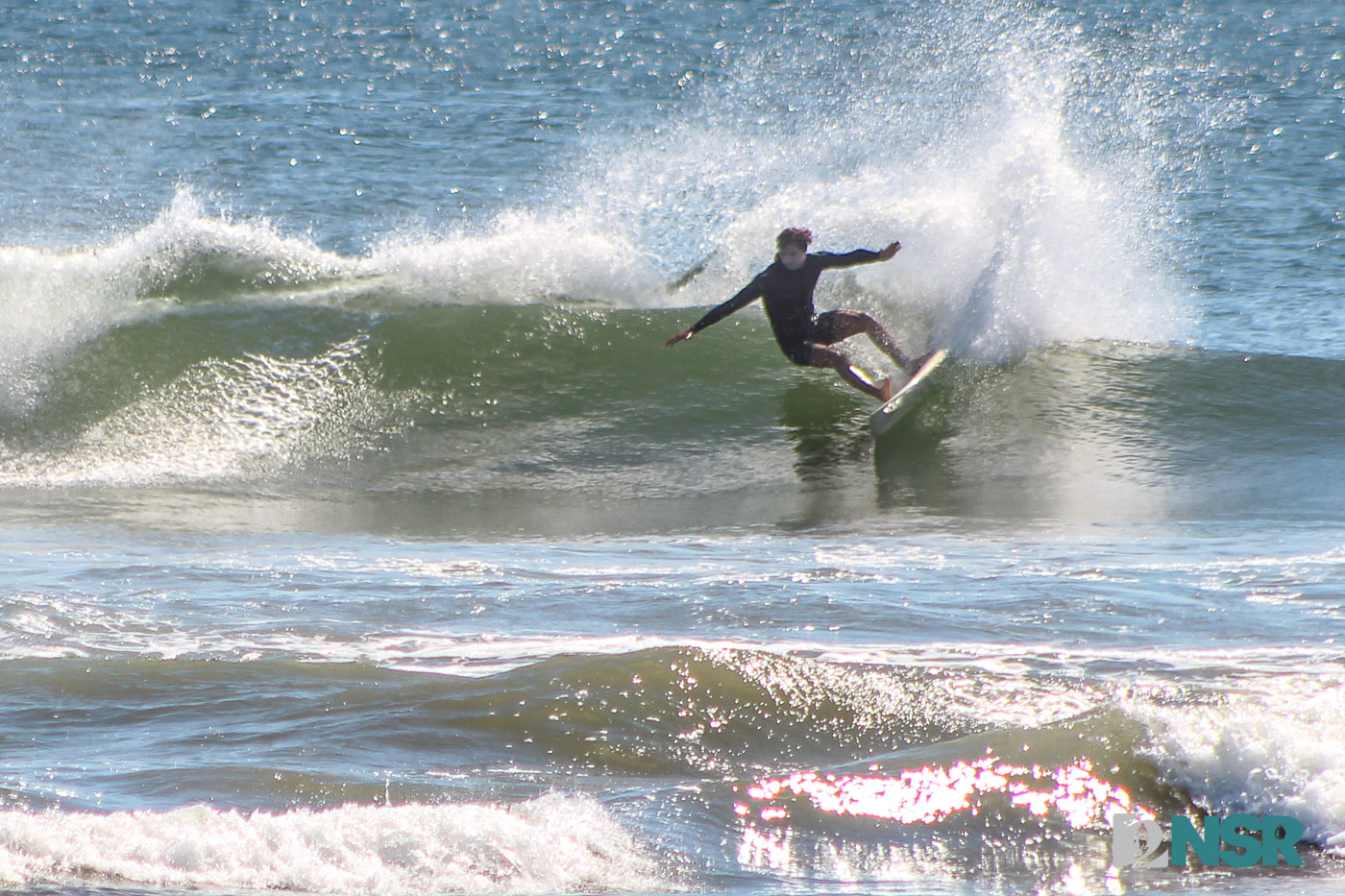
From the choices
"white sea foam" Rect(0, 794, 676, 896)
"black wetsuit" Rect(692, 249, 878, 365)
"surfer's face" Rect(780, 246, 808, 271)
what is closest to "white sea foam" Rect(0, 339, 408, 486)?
"black wetsuit" Rect(692, 249, 878, 365)

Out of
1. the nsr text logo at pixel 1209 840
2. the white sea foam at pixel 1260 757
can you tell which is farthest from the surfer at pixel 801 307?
the nsr text logo at pixel 1209 840

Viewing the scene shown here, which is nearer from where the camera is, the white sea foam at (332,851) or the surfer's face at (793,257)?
the white sea foam at (332,851)

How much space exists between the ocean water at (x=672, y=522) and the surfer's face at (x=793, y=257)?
1.32 metres

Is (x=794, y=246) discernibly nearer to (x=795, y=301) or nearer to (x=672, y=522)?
(x=795, y=301)

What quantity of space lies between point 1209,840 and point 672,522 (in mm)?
4887

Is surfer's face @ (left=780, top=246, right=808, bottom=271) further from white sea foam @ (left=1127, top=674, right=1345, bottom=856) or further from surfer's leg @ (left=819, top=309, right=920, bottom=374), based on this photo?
white sea foam @ (left=1127, top=674, right=1345, bottom=856)

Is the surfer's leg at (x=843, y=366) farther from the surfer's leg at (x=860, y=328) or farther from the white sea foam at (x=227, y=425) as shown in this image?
the white sea foam at (x=227, y=425)

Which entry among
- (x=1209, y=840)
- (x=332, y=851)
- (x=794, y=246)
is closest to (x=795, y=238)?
(x=794, y=246)

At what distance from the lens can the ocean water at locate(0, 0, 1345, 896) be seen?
12.1 feet

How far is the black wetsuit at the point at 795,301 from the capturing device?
31.1ft

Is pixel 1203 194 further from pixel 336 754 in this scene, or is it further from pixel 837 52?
pixel 336 754

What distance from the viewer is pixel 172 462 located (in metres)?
9.34

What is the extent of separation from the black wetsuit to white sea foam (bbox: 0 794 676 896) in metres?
6.22

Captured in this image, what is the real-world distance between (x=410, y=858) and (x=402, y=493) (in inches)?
233
